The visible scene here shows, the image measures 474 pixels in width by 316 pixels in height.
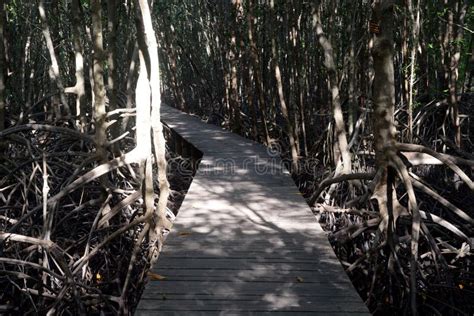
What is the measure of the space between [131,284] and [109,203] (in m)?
0.94

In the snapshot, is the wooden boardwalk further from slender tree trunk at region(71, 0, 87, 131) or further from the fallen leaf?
slender tree trunk at region(71, 0, 87, 131)

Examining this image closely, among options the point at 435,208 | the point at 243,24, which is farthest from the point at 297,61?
the point at 435,208

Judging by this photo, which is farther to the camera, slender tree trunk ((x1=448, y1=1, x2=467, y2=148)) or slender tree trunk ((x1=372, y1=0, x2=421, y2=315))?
slender tree trunk ((x1=448, y1=1, x2=467, y2=148))

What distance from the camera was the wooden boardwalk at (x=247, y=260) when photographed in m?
2.54

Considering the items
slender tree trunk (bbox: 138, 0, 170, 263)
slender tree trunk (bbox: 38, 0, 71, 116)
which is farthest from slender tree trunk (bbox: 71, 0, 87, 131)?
slender tree trunk (bbox: 138, 0, 170, 263)

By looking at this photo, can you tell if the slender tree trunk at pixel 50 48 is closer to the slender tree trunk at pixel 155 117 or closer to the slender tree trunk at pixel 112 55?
the slender tree trunk at pixel 112 55

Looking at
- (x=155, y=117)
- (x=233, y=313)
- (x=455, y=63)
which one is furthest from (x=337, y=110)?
(x=233, y=313)

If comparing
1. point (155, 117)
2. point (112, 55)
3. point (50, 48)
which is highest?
point (50, 48)

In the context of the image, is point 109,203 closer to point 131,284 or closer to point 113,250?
point 113,250

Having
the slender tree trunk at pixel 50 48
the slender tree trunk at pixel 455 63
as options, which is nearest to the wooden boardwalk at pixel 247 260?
the slender tree trunk at pixel 50 48

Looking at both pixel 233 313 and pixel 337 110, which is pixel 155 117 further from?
pixel 337 110

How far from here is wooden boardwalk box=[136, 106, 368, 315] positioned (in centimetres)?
254

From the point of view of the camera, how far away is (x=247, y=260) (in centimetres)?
311

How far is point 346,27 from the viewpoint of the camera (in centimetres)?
733
